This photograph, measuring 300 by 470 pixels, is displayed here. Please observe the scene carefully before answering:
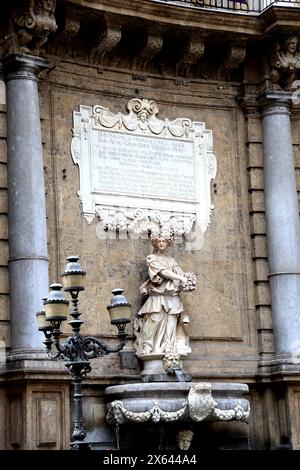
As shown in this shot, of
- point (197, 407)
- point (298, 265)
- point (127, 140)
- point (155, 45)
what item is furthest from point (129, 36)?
point (197, 407)

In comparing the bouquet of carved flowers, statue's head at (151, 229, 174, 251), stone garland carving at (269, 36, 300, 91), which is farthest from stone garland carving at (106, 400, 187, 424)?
stone garland carving at (269, 36, 300, 91)

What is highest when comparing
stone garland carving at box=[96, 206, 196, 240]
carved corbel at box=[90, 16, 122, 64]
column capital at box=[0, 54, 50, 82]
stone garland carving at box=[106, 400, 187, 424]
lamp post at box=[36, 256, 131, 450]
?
carved corbel at box=[90, 16, 122, 64]

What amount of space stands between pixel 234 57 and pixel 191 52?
2.21 feet

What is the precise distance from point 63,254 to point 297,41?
14.4 ft

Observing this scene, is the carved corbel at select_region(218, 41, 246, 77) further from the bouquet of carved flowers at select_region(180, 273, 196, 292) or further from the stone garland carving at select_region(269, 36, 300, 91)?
the bouquet of carved flowers at select_region(180, 273, 196, 292)

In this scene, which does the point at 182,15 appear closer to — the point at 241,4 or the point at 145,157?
the point at 241,4

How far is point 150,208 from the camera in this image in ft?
49.5

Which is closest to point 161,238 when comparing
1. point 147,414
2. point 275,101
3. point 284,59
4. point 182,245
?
point 182,245

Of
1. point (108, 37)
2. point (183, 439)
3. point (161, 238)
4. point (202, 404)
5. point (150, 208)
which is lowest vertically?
point (183, 439)

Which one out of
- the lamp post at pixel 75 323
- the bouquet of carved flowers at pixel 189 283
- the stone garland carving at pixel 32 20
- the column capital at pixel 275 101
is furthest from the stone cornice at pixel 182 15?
the lamp post at pixel 75 323

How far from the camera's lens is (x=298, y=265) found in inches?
602

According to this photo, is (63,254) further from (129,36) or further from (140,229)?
(129,36)

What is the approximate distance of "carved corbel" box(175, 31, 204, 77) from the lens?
1526cm

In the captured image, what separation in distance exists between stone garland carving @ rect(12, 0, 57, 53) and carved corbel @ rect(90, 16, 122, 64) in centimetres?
94
